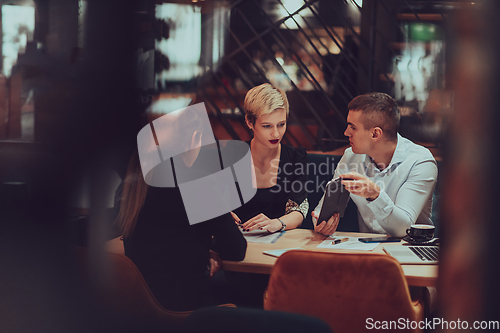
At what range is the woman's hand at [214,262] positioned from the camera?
53.7 inches

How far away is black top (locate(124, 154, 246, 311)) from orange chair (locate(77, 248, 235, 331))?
0.03 m

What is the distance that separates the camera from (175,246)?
1319 millimetres

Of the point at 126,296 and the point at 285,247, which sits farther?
the point at 285,247

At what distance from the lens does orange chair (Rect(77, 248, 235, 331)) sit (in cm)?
128

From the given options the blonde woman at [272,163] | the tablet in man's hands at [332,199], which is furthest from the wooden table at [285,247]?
the blonde woman at [272,163]

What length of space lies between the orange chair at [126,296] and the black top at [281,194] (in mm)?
842

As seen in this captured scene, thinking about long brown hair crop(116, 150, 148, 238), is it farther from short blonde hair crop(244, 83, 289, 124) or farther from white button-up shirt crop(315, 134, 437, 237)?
short blonde hair crop(244, 83, 289, 124)

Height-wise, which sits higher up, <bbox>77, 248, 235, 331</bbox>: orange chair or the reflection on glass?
the reflection on glass

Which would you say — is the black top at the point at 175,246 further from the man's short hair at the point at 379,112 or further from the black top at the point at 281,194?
the man's short hair at the point at 379,112

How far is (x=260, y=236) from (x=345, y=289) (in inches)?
29.4

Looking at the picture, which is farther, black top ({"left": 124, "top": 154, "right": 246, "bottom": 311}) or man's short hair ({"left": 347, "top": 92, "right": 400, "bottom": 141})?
man's short hair ({"left": 347, "top": 92, "right": 400, "bottom": 141})

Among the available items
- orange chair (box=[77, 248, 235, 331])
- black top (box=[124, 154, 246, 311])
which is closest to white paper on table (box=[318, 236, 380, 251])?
black top (box=[124, 154, 246, 311])

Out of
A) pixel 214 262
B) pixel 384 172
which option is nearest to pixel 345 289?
pixel 214 262

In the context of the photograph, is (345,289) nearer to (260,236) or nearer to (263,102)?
(260,236)
